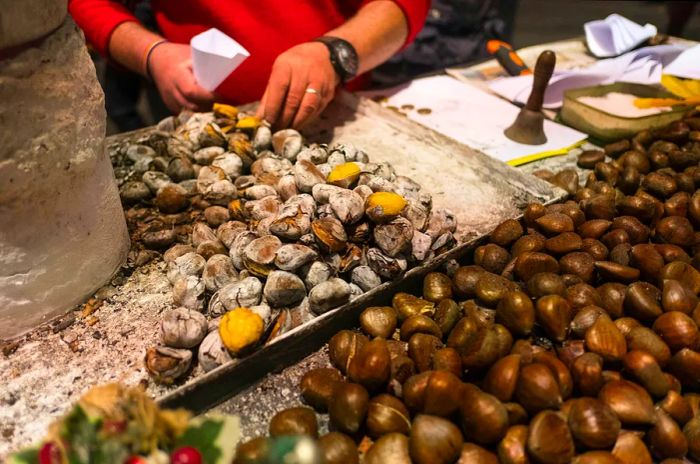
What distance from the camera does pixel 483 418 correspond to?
2.64ft

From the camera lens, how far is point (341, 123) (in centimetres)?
181

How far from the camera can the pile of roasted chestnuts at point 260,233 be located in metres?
0.99

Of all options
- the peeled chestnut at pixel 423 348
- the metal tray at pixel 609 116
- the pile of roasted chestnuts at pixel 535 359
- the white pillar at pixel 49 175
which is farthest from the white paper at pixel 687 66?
the white pillar at pixel 49 175

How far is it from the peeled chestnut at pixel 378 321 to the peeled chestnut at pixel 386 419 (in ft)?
0.59

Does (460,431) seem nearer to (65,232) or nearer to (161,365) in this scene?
(161,365)

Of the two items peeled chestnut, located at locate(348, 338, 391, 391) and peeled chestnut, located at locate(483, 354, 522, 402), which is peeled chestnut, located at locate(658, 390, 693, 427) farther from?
peeled chestnut, located at locate(348, 338, 391, 391)

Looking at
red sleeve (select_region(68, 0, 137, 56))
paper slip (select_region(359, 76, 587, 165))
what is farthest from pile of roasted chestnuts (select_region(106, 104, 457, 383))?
red sleeve (select_region(68, 0, 137, 56))

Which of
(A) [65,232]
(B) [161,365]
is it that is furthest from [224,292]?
(A) [65,232]

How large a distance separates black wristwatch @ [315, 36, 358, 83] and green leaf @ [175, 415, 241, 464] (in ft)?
4.36

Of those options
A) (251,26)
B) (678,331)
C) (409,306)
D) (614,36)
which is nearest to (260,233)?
(409,306)

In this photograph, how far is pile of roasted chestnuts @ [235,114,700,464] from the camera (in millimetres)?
812

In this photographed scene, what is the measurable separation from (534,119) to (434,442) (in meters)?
1.27

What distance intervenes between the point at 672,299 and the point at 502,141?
899 mm

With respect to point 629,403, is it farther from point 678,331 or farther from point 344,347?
point 344,347
